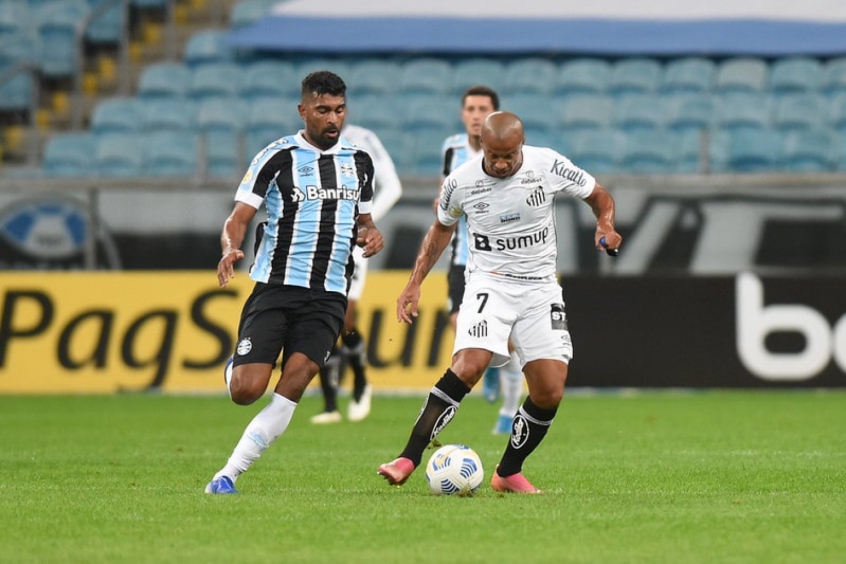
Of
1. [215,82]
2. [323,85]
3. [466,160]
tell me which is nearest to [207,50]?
[215,82]

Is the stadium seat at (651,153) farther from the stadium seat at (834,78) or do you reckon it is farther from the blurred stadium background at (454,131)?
the stadium seat at (834,78)

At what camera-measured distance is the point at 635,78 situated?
64.2ft

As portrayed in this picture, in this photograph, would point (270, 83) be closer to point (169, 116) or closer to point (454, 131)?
point (169, 116)

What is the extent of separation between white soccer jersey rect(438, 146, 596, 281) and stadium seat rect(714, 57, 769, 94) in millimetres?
11849

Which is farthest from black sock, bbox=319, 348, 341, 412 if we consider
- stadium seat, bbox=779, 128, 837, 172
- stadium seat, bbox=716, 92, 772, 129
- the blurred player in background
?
stadium seat, bbox=716, 92, 772, 129

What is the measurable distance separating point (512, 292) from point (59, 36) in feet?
49.9

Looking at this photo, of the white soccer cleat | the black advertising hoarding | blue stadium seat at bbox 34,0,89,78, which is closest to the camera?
the white soccer cleat

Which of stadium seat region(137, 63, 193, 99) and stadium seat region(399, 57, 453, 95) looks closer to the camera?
stadium seat region(399, 57, 453, 95)

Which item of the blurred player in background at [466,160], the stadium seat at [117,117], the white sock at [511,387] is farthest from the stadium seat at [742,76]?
the white sock at [511,387]

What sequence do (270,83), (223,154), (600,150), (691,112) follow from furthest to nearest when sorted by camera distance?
(270,83)
(691,112)
(600,150)
(223,154)

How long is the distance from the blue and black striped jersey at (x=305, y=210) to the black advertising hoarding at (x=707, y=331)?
834 centimetres

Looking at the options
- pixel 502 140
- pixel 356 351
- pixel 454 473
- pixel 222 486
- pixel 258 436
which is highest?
pixel 502 140

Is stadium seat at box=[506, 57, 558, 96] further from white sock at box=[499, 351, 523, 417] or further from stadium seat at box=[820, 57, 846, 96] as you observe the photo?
white sock at box=[499, 351, 523, 417]

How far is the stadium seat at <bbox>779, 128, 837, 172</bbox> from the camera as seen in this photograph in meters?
18.2
